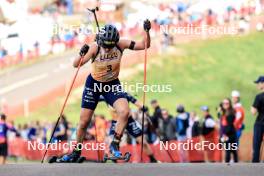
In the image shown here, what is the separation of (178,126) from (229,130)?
5.47 ft

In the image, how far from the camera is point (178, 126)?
1784 centimetres

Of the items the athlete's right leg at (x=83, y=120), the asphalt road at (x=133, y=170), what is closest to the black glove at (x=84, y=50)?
the athlete's right leg at (x=83, y=120)

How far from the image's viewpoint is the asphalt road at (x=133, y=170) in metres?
10.7

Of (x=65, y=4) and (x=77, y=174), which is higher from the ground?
(x=65, y=4)

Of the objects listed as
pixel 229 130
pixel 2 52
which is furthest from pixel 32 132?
pixel 229 130

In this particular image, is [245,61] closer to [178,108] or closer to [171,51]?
[171,51]

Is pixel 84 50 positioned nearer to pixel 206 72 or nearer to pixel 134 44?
pixel 134 44

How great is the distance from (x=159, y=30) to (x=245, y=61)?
3.93 metres

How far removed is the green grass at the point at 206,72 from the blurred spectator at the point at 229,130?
3034 mm

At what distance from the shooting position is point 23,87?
21188 millimetres

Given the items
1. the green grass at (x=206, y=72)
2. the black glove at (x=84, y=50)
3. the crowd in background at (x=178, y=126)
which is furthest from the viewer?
the green grass at (x=206, y=72)

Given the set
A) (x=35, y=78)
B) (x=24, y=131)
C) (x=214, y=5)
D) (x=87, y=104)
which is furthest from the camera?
(x=35, y=78)

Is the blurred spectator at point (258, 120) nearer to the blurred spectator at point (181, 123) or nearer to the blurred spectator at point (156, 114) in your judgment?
the blurred spectator at point (181, 123)

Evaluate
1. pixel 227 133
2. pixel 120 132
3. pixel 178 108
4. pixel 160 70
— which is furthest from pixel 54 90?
pixel 120 132
